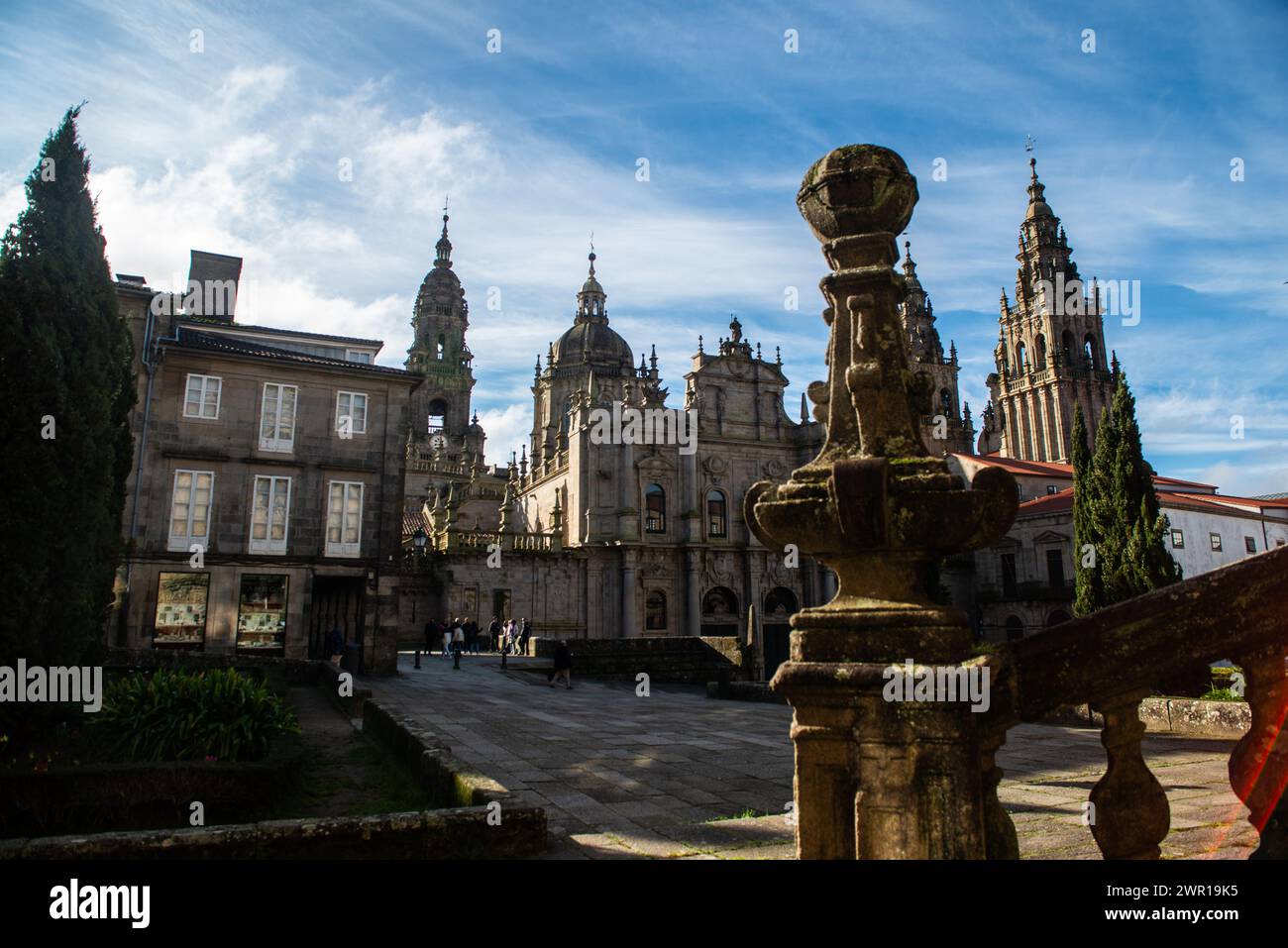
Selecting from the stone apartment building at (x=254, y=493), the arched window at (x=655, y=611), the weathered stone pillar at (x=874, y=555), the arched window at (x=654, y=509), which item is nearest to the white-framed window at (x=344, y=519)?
the stone apartment building at (x=254, y=493)

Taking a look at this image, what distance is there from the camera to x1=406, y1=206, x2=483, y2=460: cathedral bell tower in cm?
6800

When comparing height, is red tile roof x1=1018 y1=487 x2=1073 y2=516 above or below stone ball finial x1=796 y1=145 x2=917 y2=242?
above

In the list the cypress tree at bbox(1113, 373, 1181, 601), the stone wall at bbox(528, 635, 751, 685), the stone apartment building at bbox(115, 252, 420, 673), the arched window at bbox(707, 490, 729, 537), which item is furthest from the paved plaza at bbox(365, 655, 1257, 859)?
the arched window at bbox(707, 490, 729, 537)

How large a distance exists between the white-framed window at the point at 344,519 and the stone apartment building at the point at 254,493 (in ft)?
0.11

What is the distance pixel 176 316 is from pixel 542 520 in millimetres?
26010

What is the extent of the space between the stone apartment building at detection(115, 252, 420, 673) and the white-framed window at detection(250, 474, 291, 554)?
0.03 meters

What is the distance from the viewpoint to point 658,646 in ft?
96.6

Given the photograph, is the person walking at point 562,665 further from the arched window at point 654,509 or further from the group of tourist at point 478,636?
the arched window at point 654,509

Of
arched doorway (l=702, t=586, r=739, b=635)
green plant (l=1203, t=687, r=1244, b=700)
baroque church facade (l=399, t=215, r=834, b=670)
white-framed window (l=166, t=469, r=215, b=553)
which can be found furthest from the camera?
arched doorway (l=702, t=586, r=739, b=635)

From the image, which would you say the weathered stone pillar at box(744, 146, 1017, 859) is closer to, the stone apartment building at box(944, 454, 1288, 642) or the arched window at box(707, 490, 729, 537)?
the arched window at box(707, 490, 729, 537)

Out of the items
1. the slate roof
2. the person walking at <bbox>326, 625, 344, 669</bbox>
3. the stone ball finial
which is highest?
the slate roof

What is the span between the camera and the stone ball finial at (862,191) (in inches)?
155

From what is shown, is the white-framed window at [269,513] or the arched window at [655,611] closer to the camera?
the white-framed window at [269,513]
